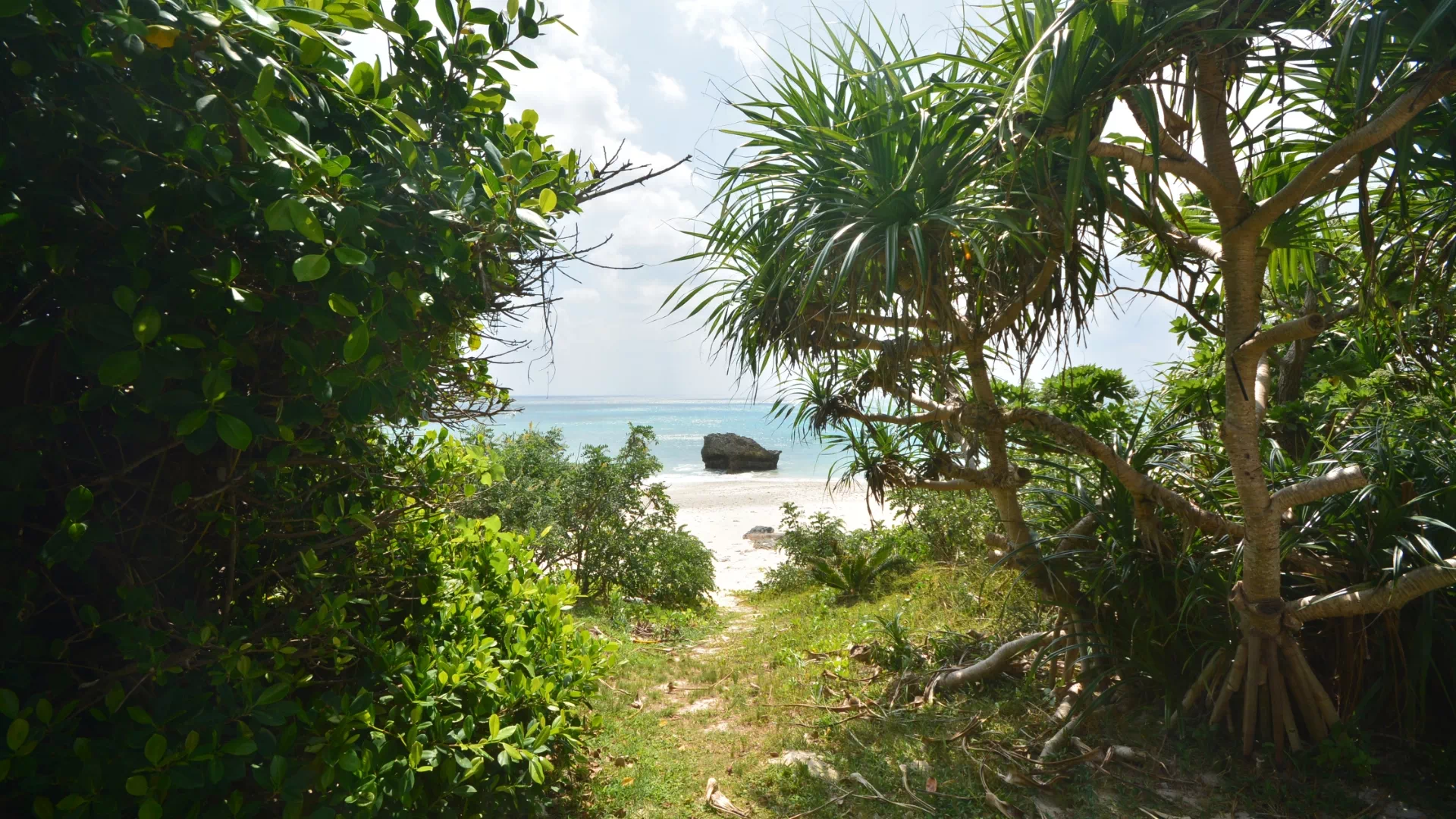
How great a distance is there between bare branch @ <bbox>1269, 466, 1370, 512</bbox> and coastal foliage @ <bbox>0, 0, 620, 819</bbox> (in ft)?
8.45

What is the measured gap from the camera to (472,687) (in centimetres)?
203

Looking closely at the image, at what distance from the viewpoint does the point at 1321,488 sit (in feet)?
8.08

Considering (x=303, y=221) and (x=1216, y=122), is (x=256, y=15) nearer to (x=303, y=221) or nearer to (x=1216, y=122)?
(x=303, y=221)

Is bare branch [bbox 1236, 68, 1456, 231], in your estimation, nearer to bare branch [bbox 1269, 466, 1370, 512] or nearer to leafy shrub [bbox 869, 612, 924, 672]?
bare branch [bbox 1269, 466, 1370, 512]

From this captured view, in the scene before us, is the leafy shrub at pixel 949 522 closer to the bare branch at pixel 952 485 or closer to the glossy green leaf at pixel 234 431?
the bare branch at pixel 952 485

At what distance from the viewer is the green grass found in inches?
104

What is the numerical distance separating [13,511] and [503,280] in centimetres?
96

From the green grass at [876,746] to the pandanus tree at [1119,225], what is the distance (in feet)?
0.88

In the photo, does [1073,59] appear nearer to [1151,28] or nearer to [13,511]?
[1151,28]

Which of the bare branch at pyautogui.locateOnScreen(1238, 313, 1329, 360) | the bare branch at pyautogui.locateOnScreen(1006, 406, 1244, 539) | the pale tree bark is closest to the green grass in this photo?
the pale tree bark

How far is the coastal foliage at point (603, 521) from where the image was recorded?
645 cm

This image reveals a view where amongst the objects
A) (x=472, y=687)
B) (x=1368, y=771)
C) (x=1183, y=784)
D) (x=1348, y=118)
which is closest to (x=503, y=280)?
(x=472, y=687)

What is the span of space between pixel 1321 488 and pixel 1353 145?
115cm

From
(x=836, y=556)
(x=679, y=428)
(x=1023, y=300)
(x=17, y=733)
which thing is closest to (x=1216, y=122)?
(x=1023, y=300)
